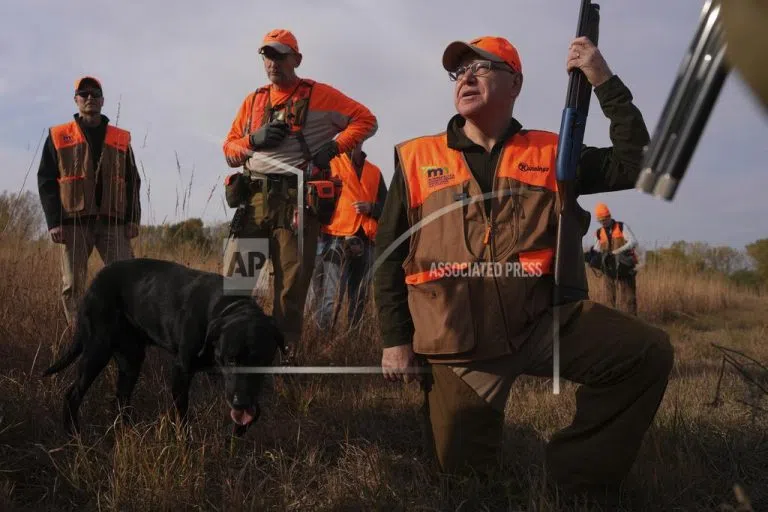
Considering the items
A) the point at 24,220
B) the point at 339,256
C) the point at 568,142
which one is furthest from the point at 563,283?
the point at 24,220

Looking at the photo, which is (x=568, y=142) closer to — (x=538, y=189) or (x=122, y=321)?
(x=538, y=189)

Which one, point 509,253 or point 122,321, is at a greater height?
point 509,253

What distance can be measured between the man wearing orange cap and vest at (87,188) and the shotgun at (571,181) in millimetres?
3714

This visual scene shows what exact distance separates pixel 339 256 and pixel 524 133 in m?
3.23

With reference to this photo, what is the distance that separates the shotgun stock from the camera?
2.57m

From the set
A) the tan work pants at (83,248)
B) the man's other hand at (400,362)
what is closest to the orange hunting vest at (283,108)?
the tan work pants at (83,248)

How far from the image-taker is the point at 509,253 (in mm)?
2645

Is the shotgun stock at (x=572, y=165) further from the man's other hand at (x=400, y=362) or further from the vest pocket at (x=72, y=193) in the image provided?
the vest pocket at (x=72, y=193)

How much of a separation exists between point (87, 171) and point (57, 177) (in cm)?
27

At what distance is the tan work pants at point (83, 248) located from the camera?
195 inches

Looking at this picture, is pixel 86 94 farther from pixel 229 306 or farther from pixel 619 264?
pixel 619 264

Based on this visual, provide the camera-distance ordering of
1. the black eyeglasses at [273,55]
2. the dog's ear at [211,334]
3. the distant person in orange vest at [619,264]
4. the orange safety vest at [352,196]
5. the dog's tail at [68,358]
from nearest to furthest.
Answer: the dog's ear at [211,334], the dog's tail at [68,358], the black eyeglasses at [273,55], the orange safety vest at [352,196], the distant person in orange vest at [619,264]

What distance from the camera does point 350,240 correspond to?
6.11m

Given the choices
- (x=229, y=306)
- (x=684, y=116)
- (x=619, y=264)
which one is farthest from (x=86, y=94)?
(x=619, y=264)
